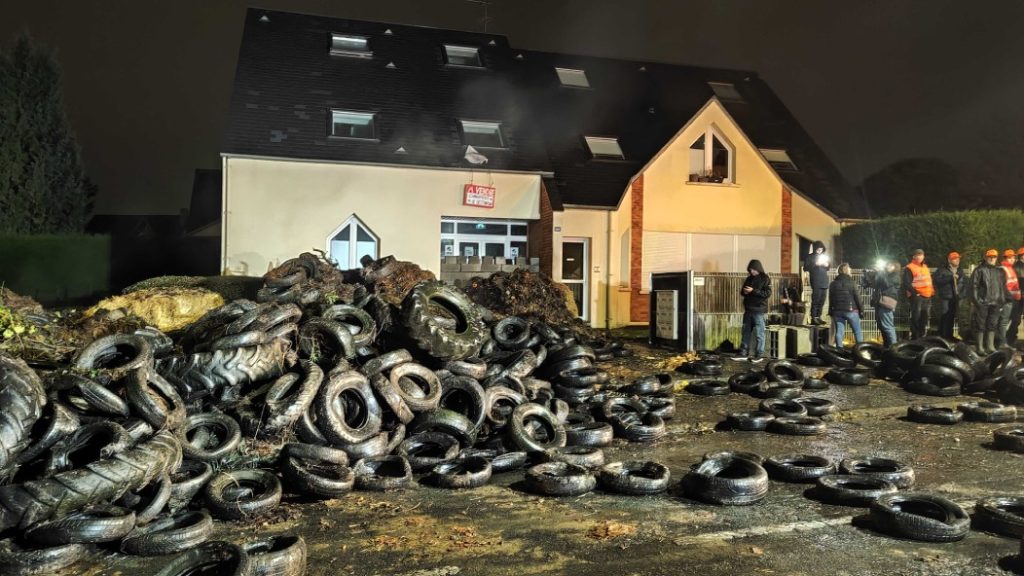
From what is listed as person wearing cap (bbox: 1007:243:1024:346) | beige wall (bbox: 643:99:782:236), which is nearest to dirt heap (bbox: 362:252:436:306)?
beige wall (bbox: 643:99:782:236)

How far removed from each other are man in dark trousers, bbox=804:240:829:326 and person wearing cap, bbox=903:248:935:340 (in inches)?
61.9

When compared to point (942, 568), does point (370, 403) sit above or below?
above

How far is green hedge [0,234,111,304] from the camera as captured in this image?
2019 centimetres

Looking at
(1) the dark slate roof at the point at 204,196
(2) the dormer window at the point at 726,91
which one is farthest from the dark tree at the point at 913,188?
(1) the dark slate roof at the point at 204,196

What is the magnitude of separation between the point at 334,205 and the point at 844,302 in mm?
12164

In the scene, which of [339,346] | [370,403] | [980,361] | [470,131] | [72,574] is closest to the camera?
[72,574]

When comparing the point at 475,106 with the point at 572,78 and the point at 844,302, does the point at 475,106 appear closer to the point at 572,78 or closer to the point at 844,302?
the point at 572,78

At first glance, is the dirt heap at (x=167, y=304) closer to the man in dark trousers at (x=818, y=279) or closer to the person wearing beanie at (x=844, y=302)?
the person wearing beanie at (x=844, y=302)

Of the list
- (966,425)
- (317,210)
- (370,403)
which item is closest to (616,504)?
(370,403)

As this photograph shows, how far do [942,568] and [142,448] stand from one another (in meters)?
5.60

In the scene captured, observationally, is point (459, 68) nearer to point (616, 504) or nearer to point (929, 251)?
point (929, 251)

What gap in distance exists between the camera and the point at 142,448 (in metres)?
5.11

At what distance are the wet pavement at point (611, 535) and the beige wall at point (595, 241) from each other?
12.5 m

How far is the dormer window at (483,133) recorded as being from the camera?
775 inches
